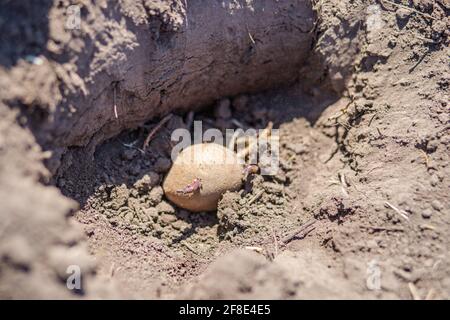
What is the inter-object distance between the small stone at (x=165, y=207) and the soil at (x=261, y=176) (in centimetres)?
3

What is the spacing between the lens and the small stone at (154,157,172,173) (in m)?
2.87

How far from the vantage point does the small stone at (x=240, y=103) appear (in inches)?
130

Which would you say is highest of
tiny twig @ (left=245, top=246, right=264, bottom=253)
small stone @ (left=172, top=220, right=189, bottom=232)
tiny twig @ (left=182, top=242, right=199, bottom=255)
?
small stone @ (left=172, top=220, right=189, bottom=232)

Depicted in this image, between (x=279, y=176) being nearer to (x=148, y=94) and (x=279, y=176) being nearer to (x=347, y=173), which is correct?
(x=347, y=173)

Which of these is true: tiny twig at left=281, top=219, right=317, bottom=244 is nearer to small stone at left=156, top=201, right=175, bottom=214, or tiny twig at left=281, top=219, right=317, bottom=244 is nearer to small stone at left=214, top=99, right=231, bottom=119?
small stone at left=156, top=201, right=175, bottom=214

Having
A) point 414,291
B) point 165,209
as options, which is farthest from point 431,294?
point 165,209

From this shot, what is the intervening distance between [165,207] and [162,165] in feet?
0.87

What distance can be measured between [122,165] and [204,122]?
704 millimetres

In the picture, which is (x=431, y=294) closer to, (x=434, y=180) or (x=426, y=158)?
(x=434, y=180)

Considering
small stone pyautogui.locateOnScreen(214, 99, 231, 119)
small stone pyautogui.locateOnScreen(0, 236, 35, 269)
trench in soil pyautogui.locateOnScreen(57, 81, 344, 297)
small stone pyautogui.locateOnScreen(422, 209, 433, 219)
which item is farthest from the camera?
small stone pyautogui.locateOnScreen(214, 99, 231, 119)

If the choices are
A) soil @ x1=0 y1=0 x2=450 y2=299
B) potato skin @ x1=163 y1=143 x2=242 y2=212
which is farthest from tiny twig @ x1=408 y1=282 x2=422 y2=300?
potato skin @ x1=163 y1=143 x2=242 y2=212

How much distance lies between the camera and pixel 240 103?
130 inches

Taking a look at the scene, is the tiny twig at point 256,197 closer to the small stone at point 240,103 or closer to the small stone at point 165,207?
the small stone at point 165,207

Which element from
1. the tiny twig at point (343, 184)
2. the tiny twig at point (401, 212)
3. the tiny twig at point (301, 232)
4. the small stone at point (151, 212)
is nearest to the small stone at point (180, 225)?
the small stone at point (151, 212)
